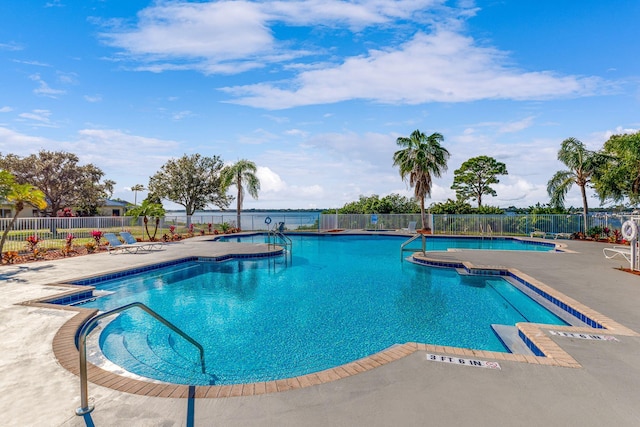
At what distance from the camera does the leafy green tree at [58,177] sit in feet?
104

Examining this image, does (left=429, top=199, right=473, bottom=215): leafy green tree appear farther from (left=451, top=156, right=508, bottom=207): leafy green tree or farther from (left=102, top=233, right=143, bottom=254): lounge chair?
(left=102, top=233, right=143, bottom=254): lounge chair

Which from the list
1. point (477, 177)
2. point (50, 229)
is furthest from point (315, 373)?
point (477, 177)

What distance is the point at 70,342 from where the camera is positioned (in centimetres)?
410

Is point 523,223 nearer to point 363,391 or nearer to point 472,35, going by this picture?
point 472,35

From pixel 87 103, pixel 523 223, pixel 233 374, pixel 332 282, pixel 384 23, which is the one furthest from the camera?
pixel 523 223

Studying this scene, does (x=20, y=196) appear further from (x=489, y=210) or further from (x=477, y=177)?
(x=477, y=177)

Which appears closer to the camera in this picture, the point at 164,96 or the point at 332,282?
the point at 332,282

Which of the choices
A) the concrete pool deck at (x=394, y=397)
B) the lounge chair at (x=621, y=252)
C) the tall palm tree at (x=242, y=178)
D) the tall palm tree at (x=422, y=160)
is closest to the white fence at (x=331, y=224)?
the tall palm tree at (x=242, y=178)

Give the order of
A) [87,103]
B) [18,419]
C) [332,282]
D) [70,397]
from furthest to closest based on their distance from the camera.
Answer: [87,103] < [332,282] < [70,397] < [18,419]

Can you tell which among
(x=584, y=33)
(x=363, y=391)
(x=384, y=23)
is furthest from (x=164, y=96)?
(x=584, y=33)

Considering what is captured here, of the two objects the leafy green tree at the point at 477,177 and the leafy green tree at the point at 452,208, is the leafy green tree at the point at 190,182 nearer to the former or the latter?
the leafy green tree at the point at 452,208

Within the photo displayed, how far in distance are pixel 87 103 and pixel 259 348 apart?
51.3 ft

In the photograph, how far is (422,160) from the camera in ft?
71.1

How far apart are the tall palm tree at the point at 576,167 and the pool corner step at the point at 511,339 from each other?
18010 mm
